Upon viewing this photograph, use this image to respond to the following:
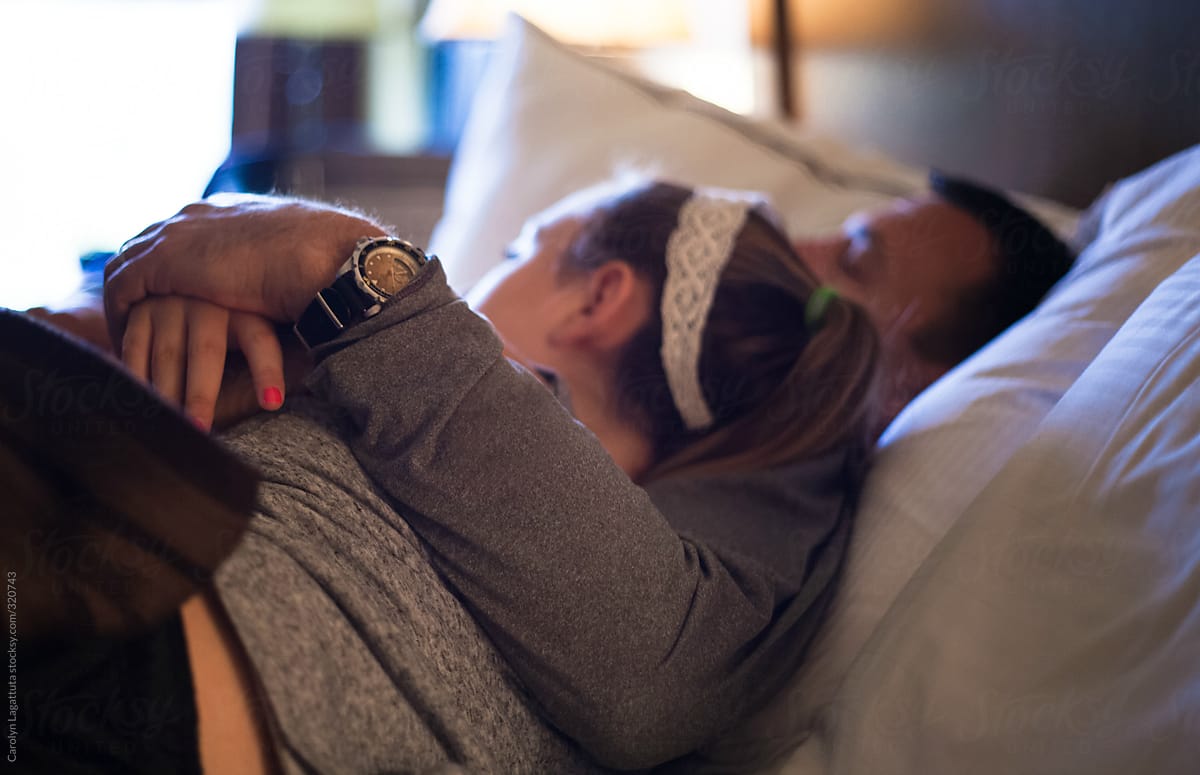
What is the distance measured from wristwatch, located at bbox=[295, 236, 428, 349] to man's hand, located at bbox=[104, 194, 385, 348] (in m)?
0.02

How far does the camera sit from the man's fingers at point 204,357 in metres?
0.56

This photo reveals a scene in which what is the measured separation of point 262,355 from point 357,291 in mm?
80

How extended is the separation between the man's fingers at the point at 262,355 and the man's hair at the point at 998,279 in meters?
0.73

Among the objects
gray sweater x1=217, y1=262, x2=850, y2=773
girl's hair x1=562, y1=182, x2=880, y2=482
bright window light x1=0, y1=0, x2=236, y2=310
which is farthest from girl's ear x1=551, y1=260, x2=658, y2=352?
bright window light x1=0, y1=0, x2=236, y2=310

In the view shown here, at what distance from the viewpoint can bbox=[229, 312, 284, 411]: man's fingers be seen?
58cm

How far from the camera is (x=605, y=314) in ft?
2.80

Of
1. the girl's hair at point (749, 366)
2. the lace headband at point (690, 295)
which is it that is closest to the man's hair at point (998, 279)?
the girl's hair at point (749, 366)

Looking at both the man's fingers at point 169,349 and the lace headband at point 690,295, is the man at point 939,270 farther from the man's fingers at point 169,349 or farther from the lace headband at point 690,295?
the man's fingers at point 169,349

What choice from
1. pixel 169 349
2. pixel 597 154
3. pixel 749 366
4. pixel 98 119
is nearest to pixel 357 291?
pixel 169 349

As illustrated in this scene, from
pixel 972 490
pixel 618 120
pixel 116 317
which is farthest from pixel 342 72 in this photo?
pixel 972 490

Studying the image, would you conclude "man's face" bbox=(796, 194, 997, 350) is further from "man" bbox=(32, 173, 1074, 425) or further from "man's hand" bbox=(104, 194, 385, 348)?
"man's hand" bbox=(104, 194, 385, 348)

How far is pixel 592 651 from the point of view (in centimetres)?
58

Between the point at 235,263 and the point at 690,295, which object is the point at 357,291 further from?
the point at 690,295

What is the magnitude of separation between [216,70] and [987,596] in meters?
1.97
